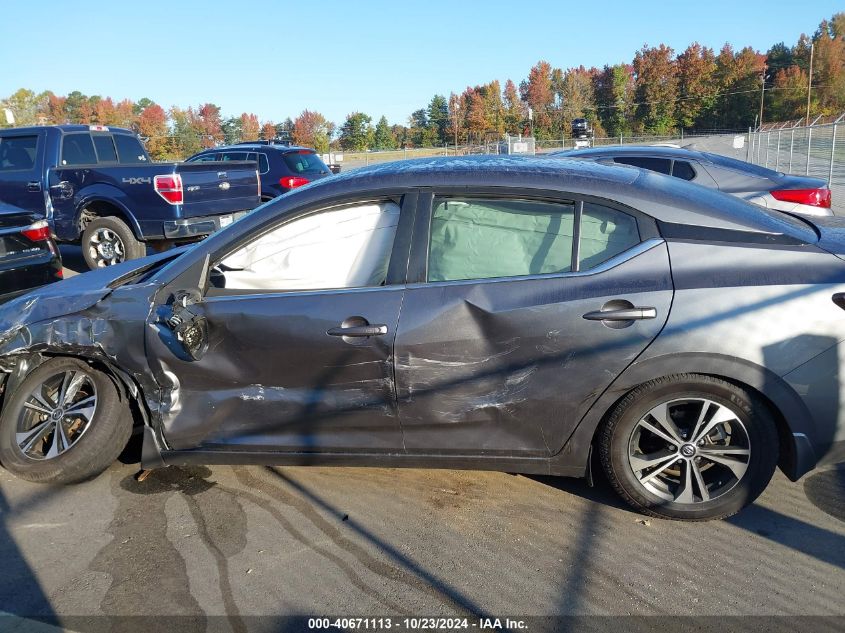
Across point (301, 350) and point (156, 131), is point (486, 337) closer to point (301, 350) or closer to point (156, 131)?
point (301, 350)

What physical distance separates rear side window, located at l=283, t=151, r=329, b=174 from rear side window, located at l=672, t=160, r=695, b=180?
7473mm

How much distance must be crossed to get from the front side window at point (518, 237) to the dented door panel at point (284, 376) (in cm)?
36

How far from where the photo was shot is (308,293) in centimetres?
339

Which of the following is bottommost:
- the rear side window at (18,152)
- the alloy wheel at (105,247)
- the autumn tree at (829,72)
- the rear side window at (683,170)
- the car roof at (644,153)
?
the alloy wheel at (105,247)

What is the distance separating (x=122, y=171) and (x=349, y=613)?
7.72 metres

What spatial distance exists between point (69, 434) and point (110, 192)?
5.97 metres

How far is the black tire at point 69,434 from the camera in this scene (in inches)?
145

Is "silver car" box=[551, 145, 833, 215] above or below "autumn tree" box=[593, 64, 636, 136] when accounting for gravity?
below

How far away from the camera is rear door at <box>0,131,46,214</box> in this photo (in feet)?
30.7

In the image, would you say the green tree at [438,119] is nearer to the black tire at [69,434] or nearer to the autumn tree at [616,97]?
the autumn tree at [616,97]

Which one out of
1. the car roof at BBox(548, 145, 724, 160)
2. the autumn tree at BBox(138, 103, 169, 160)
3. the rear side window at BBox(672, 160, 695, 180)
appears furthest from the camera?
the autumn tree at BBox(138, 103, 169, 160)

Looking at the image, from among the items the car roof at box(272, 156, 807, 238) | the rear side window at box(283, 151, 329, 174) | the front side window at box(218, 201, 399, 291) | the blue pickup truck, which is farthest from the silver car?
the rear side window at box(283, 151, 329, 174)

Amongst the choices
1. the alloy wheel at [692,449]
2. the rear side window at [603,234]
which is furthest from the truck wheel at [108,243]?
the alloy wheel at [692,449]

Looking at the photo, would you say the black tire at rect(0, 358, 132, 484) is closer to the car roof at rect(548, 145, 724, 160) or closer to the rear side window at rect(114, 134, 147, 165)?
the car roof at rect(548, 145, 724, 160)
